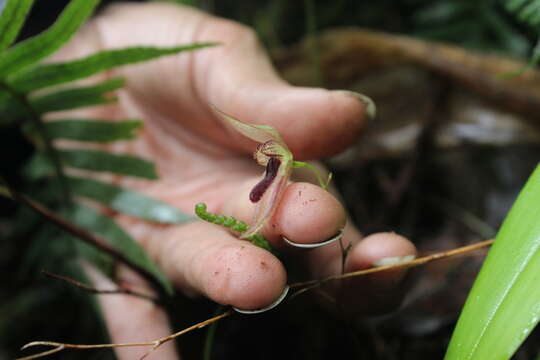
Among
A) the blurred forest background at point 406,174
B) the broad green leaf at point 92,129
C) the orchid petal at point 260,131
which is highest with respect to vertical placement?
the orchid petal at point 260,131

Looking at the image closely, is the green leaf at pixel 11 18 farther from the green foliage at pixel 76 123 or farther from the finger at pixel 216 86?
the finger at pixel 216 86

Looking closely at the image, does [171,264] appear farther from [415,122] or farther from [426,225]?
[415,122]

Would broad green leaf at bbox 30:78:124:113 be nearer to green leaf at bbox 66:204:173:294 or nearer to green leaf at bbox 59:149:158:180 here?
green leaf at bbox 59:149:158:180

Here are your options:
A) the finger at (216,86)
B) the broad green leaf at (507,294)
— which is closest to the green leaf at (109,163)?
the finger at (216,86)

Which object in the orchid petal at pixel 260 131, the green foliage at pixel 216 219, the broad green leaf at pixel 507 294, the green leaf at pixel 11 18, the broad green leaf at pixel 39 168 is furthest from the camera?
the broad green leaf at pixel 39 168

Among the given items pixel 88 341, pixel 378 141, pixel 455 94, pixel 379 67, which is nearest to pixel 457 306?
pixel 378 141

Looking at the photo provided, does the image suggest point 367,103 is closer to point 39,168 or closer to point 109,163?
point 109,163
